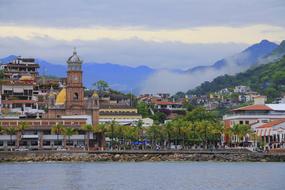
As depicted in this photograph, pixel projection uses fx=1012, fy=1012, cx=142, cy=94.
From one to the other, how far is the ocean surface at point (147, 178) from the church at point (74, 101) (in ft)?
179

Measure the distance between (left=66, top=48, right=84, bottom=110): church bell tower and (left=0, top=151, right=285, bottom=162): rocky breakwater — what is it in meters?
29.5

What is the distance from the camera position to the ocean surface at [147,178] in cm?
8519

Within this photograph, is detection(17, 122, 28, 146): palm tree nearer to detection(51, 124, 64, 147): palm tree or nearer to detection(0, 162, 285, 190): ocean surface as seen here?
detection(51, 124, 64, 147): palm tree

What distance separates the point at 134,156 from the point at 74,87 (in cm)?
3572

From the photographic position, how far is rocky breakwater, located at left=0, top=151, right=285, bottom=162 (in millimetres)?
139250

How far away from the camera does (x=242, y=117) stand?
17662 centimetres

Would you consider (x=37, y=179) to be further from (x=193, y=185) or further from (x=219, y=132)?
(x=219, y=132)

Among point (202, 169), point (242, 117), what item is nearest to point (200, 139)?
point (242, 117)

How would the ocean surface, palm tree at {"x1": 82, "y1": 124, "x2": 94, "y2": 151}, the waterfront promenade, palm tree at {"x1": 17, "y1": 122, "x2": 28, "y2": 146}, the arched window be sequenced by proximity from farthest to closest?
the arched window, palm tree at {"x1": 82, "y1": 124, "x2": 94, "y2": 151}, palm tree at {"x1": 17, "y1": 122, "x2": 28, "y2": 146}, the waterfront promenade, the ocean surface

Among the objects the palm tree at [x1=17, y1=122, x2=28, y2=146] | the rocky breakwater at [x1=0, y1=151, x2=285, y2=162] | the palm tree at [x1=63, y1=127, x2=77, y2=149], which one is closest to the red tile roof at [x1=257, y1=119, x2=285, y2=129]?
the rocky breakwater at [x1=0, y1=151, x2=285, y2=162]

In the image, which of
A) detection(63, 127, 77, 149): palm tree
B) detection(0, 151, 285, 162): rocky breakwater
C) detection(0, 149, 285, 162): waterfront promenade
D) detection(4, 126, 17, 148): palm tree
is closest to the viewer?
detection(0, 149, 285, 162): waterfront promenade

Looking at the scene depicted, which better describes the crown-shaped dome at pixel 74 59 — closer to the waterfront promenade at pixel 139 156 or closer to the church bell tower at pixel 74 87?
the church bell tower at pixel 74 87

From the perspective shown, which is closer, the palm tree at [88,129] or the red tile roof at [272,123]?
the palm tree at [88,129]

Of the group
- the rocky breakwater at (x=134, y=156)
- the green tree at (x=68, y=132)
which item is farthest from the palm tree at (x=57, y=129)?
the rocky breakwater at (x=134, y=156)
